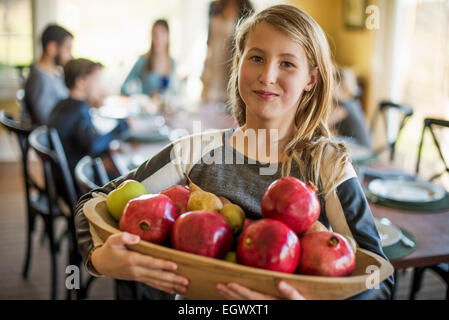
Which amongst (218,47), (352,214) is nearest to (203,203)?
(352,214)

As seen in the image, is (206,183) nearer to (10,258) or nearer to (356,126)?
(356,126)

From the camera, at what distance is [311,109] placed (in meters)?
1.12

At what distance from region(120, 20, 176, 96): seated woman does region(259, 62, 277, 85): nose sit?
2678 millimetres

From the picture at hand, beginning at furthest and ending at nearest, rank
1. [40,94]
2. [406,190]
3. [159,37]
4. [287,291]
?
[159,37] → [40,94] → [406,190] → [287,291]

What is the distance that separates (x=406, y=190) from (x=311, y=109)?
0.70 metres

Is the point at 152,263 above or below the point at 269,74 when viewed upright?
below

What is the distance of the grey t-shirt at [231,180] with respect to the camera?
906mm

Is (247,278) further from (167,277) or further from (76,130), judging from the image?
(76,130)

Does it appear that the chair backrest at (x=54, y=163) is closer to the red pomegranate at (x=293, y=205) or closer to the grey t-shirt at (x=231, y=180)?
the grey t-shirt at (x=231, y=180)

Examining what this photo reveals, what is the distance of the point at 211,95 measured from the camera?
3576 millimetres

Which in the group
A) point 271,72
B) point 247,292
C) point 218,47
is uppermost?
point 218,47

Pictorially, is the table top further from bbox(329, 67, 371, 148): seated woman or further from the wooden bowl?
bbox(329, 67, 371, 148): seated woman

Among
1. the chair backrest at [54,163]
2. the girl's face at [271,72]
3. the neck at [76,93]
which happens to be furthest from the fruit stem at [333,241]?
the neck at [76,93]

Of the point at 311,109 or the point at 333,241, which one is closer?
the point at 333,241
